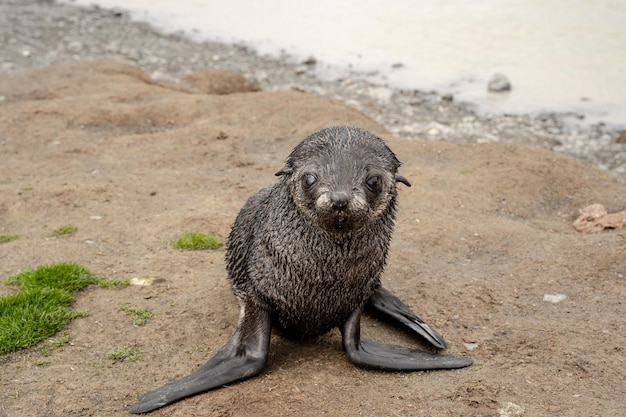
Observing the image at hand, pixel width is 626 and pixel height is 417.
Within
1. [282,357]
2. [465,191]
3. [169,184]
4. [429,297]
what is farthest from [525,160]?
[282,357]

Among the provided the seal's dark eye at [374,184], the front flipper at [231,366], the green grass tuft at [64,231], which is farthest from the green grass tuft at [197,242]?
the seal's dark eye at [374,184]

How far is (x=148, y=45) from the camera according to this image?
1474 centimetres

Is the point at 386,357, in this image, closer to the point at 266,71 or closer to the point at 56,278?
the point at 56,278

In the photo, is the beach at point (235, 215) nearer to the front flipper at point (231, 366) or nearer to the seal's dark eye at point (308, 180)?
the front flipper at point (231, 366)

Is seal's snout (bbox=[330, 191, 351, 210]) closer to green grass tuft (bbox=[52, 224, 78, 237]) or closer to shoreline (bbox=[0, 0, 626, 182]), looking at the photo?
green grass tuft (bbox=[52, 224, 78, 237])

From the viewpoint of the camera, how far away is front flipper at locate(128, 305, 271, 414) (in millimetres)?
4125

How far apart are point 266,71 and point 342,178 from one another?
391 inches

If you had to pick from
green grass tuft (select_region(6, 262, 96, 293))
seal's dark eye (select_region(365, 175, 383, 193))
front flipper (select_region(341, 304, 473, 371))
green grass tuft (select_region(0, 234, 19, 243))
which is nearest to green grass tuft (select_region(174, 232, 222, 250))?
green grass tuft (select_region(6, 262, 96, 293))

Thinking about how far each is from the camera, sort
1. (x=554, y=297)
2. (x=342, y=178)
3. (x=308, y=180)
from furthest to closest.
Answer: (x=554, y=297), (x=308, y=180), (x=342, y=178)

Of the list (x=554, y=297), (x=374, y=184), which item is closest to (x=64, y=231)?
(x=374, y=184)

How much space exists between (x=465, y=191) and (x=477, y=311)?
2.48 m

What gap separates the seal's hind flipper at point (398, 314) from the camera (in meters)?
4.89

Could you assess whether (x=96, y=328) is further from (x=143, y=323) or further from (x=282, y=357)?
(x=282, y=357)

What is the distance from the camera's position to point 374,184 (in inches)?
160
